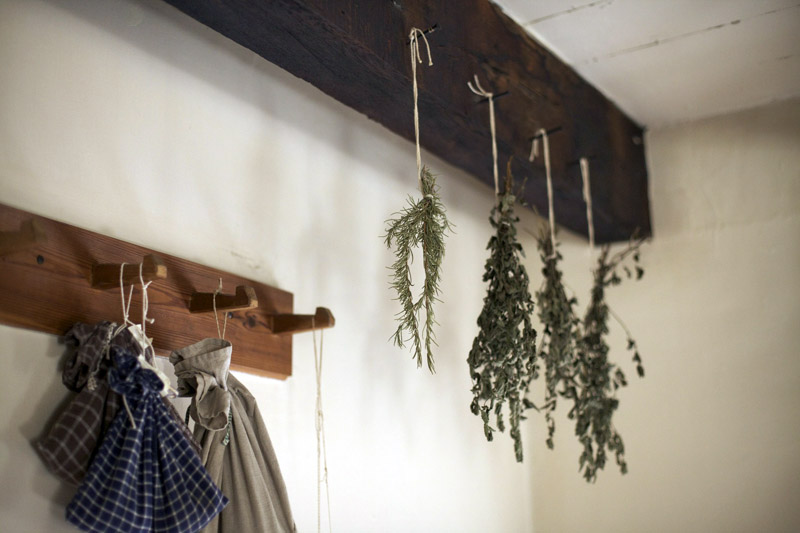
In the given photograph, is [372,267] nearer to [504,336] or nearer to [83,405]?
[504,336]

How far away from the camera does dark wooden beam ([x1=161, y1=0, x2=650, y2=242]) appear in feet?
5.86

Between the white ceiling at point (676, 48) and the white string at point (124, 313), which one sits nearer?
the white string at point (124, 313)

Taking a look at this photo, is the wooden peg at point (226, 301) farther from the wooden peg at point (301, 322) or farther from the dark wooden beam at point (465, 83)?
the dark wooden beam at point (465, 83)

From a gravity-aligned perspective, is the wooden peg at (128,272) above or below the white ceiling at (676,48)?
below

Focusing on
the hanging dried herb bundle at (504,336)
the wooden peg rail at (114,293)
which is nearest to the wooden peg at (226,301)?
the wooden peg rail at (114,293)

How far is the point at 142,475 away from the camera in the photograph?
A: 1513 millimetres

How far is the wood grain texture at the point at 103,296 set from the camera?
→ 151 centimetres

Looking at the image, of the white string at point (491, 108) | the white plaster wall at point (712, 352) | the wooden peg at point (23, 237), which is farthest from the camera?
the white plaster wall at point (712, 352)

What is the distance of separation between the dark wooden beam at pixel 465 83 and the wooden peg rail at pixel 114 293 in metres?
0.52

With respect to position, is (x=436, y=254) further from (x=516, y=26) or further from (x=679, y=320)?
(x=679, y=320)

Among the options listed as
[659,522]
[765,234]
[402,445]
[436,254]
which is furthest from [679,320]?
[436,254]

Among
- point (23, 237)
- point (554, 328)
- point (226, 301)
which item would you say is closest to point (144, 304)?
point (226, 301)

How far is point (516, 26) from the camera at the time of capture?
255cm

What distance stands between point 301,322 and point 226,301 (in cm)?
28
